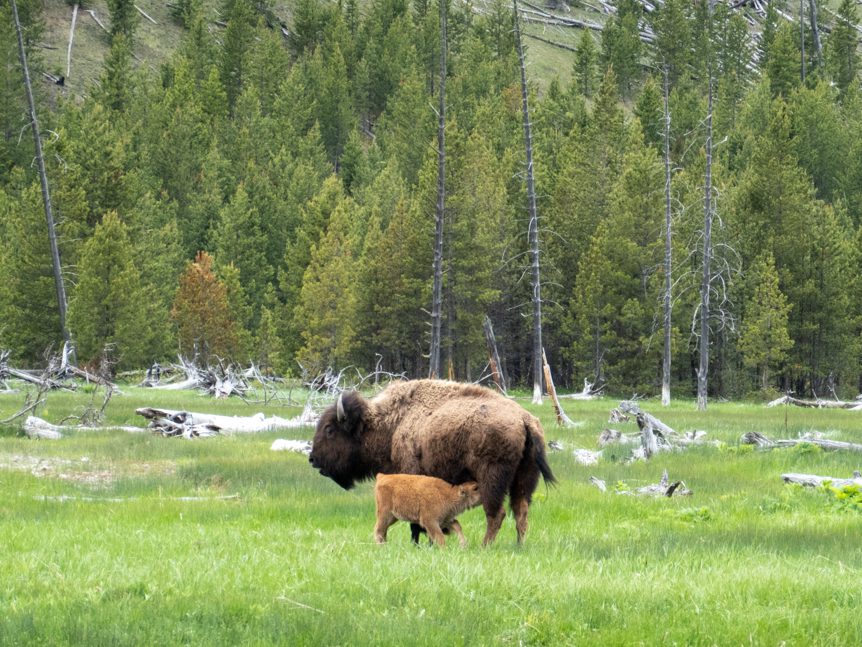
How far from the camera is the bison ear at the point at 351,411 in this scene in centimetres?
1020

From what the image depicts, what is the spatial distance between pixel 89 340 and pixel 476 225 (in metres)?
21.7

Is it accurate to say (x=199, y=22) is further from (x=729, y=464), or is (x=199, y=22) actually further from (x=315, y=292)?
(x=729, y=464)

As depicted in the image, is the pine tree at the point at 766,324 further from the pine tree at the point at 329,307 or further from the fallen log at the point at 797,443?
the fallen log at the point at 797,443

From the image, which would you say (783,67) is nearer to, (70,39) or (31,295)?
(31,295)

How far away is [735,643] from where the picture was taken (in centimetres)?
604

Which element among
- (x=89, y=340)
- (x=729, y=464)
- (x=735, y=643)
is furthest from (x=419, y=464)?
(x=89, y=340)

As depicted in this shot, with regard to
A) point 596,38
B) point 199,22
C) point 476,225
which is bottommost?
point 476,225

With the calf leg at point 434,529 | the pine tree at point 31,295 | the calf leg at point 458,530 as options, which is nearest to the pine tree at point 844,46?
the pine tree at point 31,295

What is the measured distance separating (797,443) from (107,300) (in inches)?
1590

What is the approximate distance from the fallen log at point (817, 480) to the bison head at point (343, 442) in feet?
21.8

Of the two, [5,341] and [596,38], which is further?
[596,38]

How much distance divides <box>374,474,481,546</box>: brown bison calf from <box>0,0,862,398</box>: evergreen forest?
29.9 metres

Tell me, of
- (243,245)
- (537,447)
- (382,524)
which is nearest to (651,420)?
(537,447)

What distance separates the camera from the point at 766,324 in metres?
52.9
